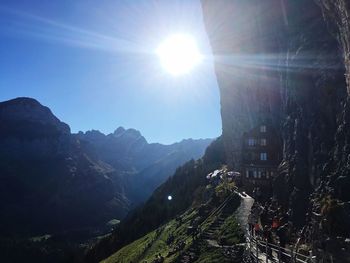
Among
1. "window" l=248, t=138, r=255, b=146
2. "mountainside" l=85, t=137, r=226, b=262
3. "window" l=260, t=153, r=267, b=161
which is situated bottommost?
"mountainside" l=85, t=137, r=226, b=262

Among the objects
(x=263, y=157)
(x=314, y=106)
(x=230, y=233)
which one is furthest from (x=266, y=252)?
(x=263, y=157)

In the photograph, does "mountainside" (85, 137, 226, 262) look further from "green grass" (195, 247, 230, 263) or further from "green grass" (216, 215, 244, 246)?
"green grass" (195, 247, 230, 263)

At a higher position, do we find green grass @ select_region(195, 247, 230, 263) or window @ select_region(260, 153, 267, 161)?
window @ select_region(260, 153, 267, 161)

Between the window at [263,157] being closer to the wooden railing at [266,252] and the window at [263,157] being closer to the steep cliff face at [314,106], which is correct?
the steep cliff face at [314,106]

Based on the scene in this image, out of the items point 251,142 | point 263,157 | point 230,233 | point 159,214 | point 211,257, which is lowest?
point 159,214

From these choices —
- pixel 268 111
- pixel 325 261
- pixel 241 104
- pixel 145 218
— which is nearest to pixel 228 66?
pixel 241 104

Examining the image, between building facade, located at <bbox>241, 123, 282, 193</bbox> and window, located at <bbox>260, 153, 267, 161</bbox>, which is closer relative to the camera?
building facade, located at <bbox>241, 123, 282, 193</bbox>

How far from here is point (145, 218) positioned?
454 ft

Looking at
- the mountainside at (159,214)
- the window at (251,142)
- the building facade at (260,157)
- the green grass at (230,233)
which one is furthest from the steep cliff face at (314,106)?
the mountainside at (159,214)

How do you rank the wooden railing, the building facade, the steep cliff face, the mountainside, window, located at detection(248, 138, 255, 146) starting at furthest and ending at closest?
the mountainside
window, located at detection(248, 138, 255, 146)
the building facade
the steep cliff face
the wooden railing

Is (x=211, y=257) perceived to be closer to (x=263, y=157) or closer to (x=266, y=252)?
(x=266, y=252)

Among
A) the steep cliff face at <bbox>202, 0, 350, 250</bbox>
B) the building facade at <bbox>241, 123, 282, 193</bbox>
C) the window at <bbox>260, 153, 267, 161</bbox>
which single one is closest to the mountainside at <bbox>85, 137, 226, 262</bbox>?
the building facade at <bbox>241, 123, 282, 193</bbox>

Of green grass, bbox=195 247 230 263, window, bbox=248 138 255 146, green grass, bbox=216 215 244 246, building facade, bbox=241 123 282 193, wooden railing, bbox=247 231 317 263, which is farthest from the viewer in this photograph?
window, bbox=248 138 255 146

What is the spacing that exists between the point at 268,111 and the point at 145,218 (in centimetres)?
6816
